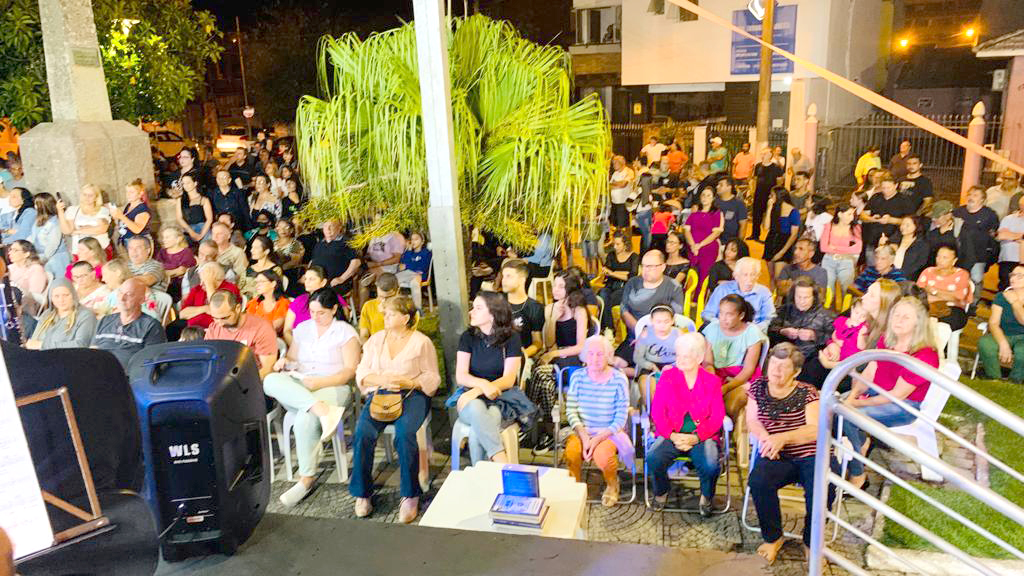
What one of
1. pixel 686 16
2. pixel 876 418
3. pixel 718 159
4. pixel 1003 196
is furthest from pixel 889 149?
pixel 876 418

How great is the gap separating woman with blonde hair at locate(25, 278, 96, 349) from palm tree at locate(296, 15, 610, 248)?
→ 1.75 m

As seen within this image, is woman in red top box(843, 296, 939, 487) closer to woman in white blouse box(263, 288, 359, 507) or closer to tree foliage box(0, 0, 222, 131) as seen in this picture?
woman in white blouse box(263, 288, 359, 507)

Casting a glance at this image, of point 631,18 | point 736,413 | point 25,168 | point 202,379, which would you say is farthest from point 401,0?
point 202,379

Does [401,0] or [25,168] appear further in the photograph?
[401,0]

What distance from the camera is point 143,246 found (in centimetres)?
653

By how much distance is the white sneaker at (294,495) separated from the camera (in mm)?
4801

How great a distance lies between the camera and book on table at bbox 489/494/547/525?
345 cm

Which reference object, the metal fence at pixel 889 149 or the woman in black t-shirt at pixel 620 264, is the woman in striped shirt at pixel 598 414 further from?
the metal fence at pixel 889 149

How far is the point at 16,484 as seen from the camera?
171 centimetres

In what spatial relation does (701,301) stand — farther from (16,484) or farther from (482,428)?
(16,484)

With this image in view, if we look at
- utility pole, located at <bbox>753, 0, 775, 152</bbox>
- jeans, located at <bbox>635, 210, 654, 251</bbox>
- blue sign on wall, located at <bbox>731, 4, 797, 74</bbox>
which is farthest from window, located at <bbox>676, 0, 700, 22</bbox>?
jeans, located at <bbox>635, 210, 654, 251</bbox>

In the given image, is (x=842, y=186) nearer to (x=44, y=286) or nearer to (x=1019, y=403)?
(x=1019, y=403)

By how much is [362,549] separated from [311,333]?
316cm

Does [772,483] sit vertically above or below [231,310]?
below
